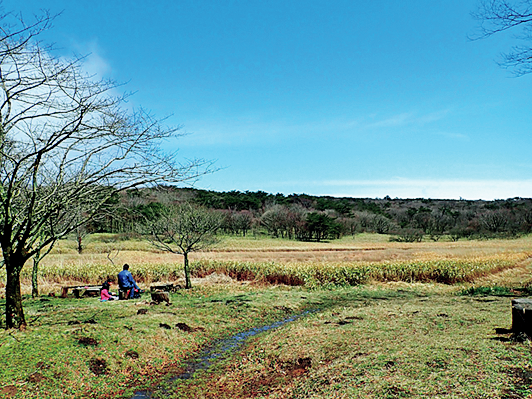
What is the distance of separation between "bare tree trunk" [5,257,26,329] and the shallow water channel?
3608 mm

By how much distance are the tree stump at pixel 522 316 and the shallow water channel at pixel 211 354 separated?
664 cm

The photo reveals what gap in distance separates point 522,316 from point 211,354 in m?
7.17

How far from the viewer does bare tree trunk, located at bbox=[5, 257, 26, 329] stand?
27.7 ft

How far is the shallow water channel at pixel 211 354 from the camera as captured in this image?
7.54 meters

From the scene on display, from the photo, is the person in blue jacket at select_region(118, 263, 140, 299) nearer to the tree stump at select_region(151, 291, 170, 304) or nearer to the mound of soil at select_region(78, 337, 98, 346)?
the tree stump at select_region(151, 291, 170, 304)

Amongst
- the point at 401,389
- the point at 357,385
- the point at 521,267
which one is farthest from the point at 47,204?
the point at 521,267

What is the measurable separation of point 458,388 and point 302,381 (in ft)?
8.77

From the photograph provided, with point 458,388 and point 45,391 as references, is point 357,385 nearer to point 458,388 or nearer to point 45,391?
point 458,388

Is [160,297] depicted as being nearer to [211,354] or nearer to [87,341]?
[211,354]

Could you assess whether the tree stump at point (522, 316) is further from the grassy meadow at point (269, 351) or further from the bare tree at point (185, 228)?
the bare tree at point (185, 228)

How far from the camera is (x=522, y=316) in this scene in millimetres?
7105

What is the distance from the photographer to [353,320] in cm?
1150

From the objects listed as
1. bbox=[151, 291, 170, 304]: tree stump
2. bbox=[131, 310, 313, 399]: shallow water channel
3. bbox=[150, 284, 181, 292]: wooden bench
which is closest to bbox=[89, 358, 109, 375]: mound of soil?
bbox=[131, 310, 313, 399]: shallow water channel

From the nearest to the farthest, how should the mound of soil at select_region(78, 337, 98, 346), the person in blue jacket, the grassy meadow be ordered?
the grassy meadow < the mound of soil at select_region(78, 337, 98, 346) < the person in blue jacket
